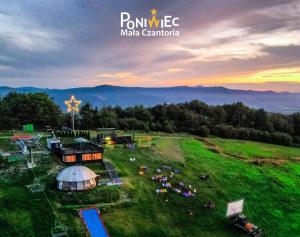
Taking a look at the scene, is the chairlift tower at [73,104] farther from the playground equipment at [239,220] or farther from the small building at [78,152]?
the playground equipment at [239,220]

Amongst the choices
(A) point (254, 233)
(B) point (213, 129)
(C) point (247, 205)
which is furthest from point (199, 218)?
(B) point (213, 129)

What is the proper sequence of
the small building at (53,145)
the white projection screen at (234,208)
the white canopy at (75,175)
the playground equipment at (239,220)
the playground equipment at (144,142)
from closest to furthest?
1. the playground equipment at (239,220)
2. the white projection screen at (234,208)
3. the white canopy at (75,175)
4. the small building at (53,145)
5. the playground equipment at (144,142)

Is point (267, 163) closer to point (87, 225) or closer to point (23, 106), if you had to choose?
point (87, 225)

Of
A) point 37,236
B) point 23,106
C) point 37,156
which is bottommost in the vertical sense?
point 37,236

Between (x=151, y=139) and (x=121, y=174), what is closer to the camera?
(x=121, y=174)

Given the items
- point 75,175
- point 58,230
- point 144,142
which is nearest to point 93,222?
point 58,230

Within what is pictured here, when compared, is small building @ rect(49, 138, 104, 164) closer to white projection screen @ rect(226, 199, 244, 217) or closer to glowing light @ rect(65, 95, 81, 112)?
glowing light @ rect(65, 95, 81, 112)

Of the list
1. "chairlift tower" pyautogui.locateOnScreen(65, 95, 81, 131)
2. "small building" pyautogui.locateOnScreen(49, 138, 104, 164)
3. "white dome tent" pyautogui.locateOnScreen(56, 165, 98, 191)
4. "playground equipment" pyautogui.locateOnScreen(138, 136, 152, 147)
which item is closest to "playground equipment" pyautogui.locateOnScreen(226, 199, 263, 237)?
"white dome tent" pyautogui.locateOnScreen(56, 165, 98, 191)

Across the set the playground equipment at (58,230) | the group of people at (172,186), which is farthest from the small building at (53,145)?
the playground equipment at (58,230)
